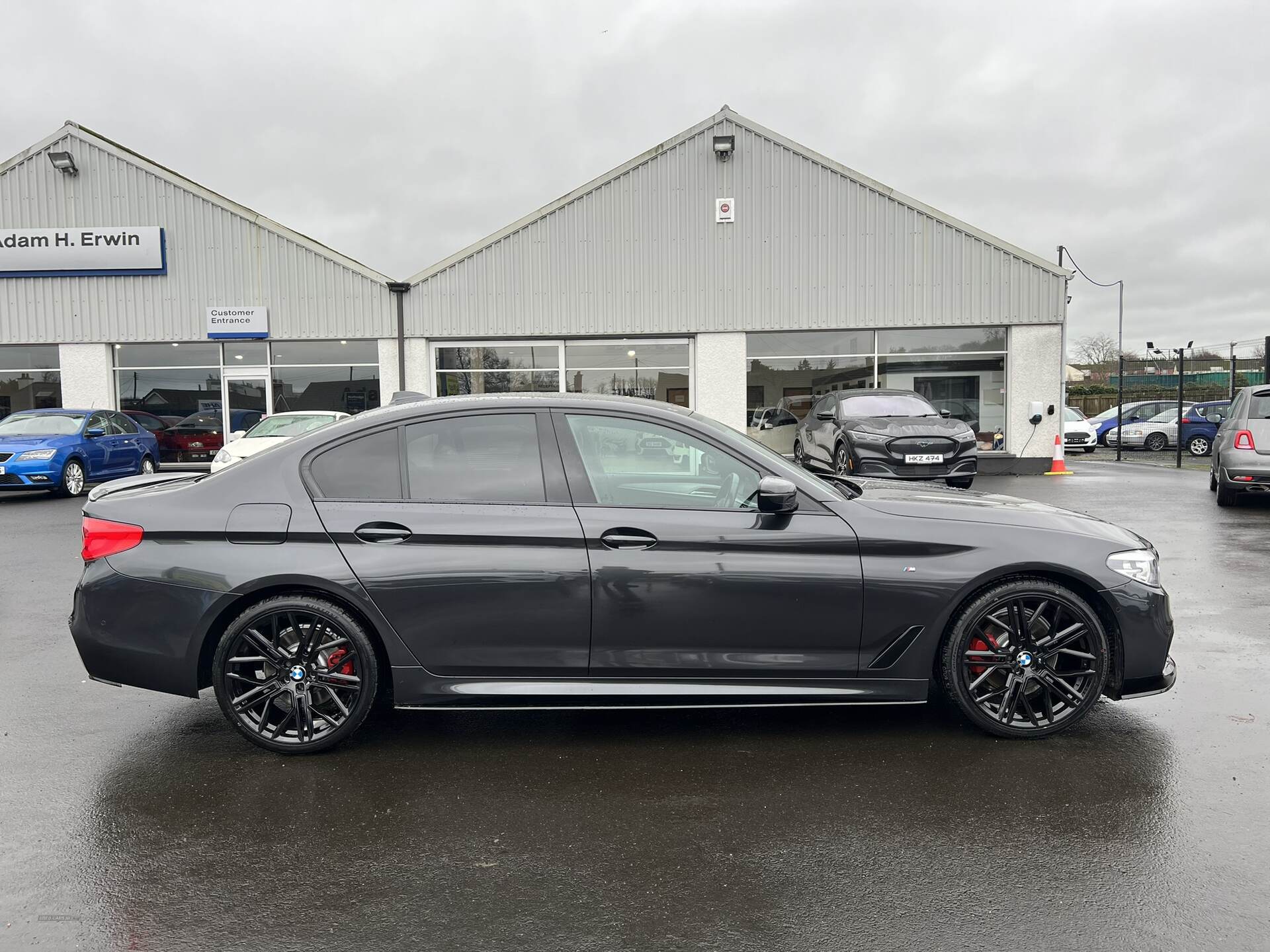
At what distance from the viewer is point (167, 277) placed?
66.6ft

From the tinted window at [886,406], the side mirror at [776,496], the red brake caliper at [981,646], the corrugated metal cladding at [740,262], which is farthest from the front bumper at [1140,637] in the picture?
the corrugated metal cladding at [740,262]

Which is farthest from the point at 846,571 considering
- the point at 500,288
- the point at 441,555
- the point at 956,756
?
the point at 500,288

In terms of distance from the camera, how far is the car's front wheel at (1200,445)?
2444 cm

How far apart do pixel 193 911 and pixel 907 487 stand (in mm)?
3493

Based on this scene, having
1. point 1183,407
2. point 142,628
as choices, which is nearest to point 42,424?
point 142,628

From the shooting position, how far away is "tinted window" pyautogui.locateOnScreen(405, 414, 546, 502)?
3926 millimetres

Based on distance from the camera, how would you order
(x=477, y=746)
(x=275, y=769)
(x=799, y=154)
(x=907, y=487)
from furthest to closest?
(x=799, y=154)
(x=907, y=487)
(x=477, y=746)
(x=275, y=769)

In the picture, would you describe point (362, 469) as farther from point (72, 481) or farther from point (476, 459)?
point (72, 481)

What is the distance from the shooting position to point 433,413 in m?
4.05

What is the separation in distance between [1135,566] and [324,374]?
63.1ft

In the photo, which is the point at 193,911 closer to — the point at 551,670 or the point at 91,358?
the point at 551,670

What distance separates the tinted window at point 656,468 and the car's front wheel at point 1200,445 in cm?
2525

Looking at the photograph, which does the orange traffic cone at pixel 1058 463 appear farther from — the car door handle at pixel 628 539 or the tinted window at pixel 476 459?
the tinted window at pixel 476 459

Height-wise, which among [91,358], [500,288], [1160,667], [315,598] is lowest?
[1160,667]
